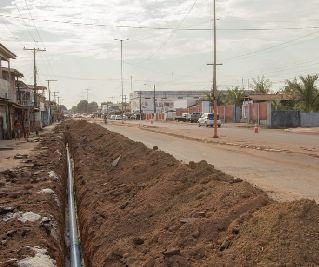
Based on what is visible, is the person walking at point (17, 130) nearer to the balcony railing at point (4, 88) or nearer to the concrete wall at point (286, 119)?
the balcony railing at point (4, 88)

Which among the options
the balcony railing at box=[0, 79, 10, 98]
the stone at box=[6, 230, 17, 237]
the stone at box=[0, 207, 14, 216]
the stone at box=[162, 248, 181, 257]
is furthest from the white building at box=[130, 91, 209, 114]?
the stone at box=[162, 248, 181, 257]

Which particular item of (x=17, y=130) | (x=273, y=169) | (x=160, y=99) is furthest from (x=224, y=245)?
(x=160, y=99)

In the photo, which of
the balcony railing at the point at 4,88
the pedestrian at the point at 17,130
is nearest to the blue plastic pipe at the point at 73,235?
the balcony railing at the point at 4,88

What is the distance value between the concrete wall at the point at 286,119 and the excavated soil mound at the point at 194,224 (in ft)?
140

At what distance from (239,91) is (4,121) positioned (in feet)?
159

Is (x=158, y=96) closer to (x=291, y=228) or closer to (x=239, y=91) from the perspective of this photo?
(x=239, y=91)

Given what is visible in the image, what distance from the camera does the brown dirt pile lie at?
8273 millimetres

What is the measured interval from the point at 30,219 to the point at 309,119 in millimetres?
48336

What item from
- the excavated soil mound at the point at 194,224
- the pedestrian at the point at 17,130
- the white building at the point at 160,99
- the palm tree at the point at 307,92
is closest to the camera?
the excavated soil mound at the point at 194,224

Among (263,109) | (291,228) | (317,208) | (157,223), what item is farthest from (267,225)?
(263,109)

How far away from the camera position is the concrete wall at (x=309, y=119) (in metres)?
54.3

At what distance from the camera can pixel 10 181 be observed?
16453 millimetres

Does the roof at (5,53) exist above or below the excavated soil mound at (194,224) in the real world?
above

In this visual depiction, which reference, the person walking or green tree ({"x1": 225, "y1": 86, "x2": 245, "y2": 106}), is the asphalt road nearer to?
the person walking
